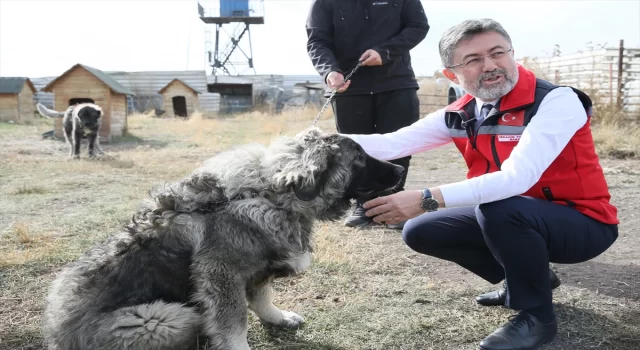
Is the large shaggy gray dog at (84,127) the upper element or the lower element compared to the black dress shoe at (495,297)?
upper

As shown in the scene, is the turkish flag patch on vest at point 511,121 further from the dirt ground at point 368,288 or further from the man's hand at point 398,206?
the dirt ground at point 368,288

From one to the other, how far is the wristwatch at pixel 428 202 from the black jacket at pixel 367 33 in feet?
8.03

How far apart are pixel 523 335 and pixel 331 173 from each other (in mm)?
1357

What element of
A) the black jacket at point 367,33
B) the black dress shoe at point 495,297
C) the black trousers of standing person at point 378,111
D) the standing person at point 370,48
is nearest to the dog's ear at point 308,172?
the black dress shoe at point 495,297

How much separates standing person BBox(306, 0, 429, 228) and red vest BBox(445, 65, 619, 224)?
6.37 ft

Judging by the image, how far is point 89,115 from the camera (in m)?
12.2

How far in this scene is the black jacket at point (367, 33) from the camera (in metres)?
4.89

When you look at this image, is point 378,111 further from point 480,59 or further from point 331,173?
point 331,173

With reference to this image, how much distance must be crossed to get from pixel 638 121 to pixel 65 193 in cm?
1244

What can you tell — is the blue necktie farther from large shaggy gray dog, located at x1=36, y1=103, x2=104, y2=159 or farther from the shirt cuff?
large shaggy gray dog, located at x1=36, y1=103, x2=104, y2=159

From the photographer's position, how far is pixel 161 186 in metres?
2.99

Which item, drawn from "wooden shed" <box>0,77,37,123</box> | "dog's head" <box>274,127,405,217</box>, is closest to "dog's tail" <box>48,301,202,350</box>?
"dog's head" <box>274,127,405,217</box>

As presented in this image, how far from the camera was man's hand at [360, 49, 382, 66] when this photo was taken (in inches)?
178

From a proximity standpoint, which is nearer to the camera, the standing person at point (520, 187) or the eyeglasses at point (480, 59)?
the standing person at point (520, 187)
